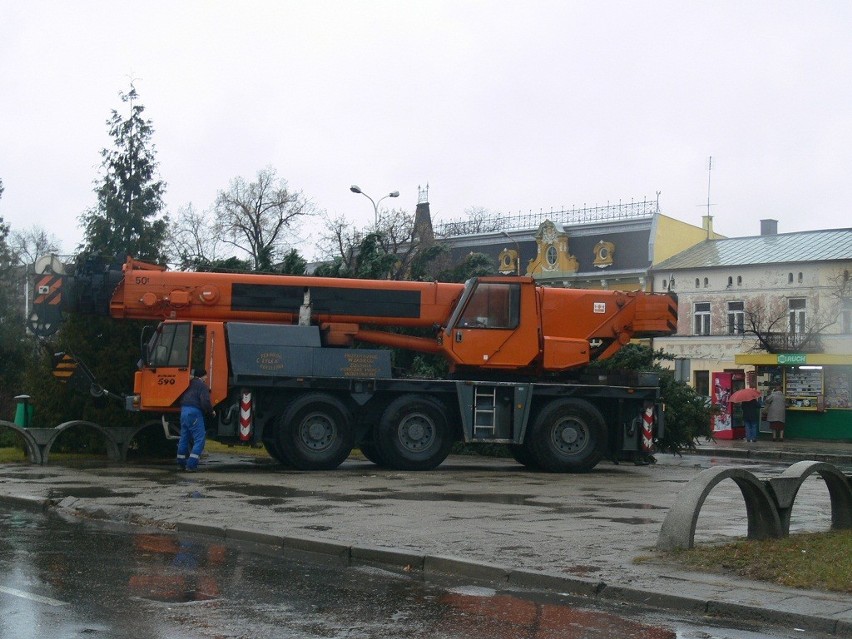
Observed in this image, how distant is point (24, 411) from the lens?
74.6ft

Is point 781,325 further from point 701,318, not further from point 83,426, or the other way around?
point 83,426

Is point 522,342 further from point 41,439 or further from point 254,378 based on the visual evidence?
point 41,439

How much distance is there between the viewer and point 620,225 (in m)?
67.2

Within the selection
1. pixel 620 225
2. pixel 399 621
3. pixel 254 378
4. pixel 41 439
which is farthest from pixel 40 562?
pixel 620 225

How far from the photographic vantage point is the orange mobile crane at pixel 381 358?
19125 mm

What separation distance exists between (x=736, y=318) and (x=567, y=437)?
136 ft

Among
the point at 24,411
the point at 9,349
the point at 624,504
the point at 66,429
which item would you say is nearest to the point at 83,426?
the point at 66,429

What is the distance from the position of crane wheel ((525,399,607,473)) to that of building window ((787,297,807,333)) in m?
Result: 35.4

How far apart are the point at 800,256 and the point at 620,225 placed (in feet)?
40.7

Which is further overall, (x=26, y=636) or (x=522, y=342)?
(x=522, y=342)

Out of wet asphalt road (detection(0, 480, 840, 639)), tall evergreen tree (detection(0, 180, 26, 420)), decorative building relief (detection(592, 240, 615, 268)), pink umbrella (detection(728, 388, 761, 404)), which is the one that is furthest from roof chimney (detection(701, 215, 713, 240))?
wet asphalt road (detection(0, 480, 840, 639))

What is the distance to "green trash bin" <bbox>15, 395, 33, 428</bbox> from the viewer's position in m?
22.6

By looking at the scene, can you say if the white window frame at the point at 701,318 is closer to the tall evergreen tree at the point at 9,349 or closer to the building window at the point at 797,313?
the building window at the point at 797,313

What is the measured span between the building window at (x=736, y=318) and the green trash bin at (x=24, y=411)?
42993 mm
